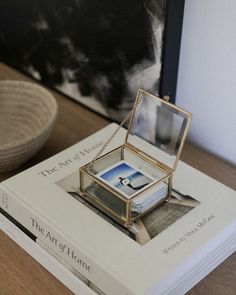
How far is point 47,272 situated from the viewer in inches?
25.8

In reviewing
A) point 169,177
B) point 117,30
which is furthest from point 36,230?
point 117,30

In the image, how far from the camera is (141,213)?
651 mm

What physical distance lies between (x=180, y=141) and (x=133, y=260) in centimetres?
16

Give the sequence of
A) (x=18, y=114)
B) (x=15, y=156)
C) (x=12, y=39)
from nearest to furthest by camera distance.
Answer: (x=15, y=156), (x=18, y=114), (x=12, y=39)

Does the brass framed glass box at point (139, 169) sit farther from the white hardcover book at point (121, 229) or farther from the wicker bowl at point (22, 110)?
the wicker bowl at point (22, 110)

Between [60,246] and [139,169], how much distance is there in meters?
0.13

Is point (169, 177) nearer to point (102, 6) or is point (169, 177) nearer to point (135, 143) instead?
point (135, 143)

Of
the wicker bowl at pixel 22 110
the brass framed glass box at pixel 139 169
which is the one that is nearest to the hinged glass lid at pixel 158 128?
the brass framed glass box at pixel 139 169

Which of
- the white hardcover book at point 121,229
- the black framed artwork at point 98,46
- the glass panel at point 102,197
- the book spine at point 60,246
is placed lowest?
the book spine at point 60,246

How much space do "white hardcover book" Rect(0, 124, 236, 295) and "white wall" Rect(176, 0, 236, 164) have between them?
0.37ft

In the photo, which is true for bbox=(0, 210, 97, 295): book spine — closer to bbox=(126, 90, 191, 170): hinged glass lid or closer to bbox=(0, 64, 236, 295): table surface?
bbox=(0, 64, 236, 295): table surface

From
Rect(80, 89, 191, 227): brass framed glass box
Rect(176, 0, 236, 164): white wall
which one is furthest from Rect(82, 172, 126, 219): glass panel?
Rect(176, 0, 236, 164): white wall

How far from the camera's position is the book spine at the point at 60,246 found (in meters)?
0.59

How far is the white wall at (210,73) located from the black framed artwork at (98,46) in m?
0.02
